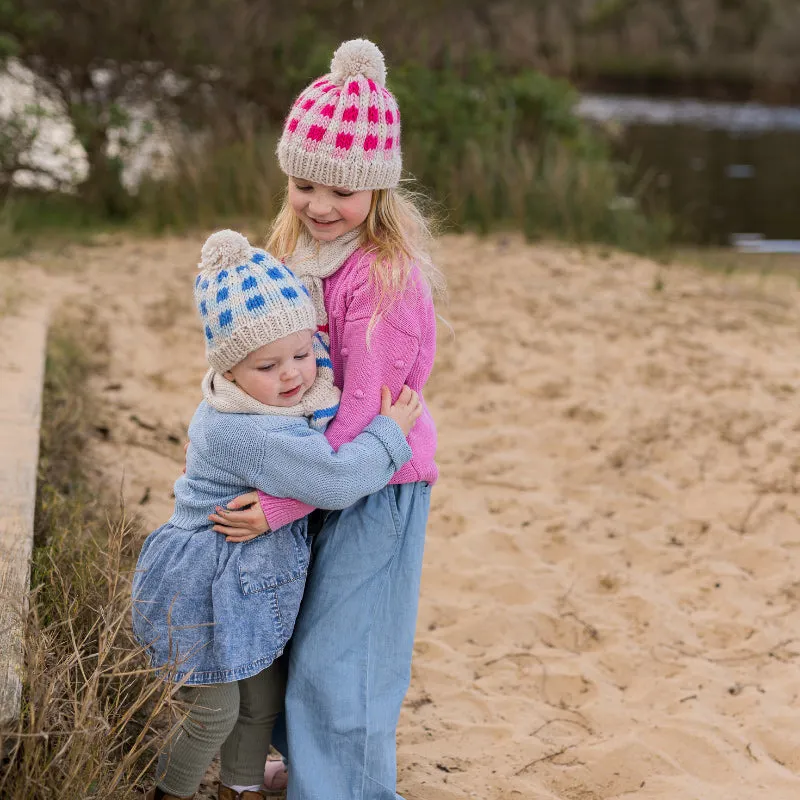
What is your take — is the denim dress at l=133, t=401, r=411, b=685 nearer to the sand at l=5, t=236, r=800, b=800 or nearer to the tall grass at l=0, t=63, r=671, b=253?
the sand at l=5, t=236, r=800, b=800

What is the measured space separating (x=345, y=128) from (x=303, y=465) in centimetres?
73

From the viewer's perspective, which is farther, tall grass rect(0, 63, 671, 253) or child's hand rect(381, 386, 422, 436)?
tall grass rect(0, 63, 671, 253)

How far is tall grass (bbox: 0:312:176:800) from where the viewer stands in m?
2.21

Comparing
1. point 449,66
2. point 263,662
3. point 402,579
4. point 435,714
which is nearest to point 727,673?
point 435,714

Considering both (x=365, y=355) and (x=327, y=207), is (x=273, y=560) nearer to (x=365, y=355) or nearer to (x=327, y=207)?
(x=365, y=355)

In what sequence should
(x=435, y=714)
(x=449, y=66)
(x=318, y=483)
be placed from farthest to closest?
(x=449, y=66), (x=435, y=714), (x=318, y=483)

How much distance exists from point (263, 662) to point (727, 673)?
5.85 ft

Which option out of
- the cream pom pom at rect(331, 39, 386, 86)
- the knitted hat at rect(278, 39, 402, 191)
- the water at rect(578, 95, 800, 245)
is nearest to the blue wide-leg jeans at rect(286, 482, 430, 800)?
the knitted hat at rect(278, 39, 402, 191)

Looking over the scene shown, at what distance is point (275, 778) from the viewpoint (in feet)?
9.55

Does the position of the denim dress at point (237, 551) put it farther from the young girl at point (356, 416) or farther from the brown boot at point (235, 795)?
the brown boot at point (235, 795)

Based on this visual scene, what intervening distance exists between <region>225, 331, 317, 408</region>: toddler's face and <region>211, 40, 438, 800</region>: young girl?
10cm

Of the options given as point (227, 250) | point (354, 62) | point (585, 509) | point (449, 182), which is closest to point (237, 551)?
point (227, 250)

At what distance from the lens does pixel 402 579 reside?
8.70 feet

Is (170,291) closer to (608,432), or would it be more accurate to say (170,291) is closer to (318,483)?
(608,432)
